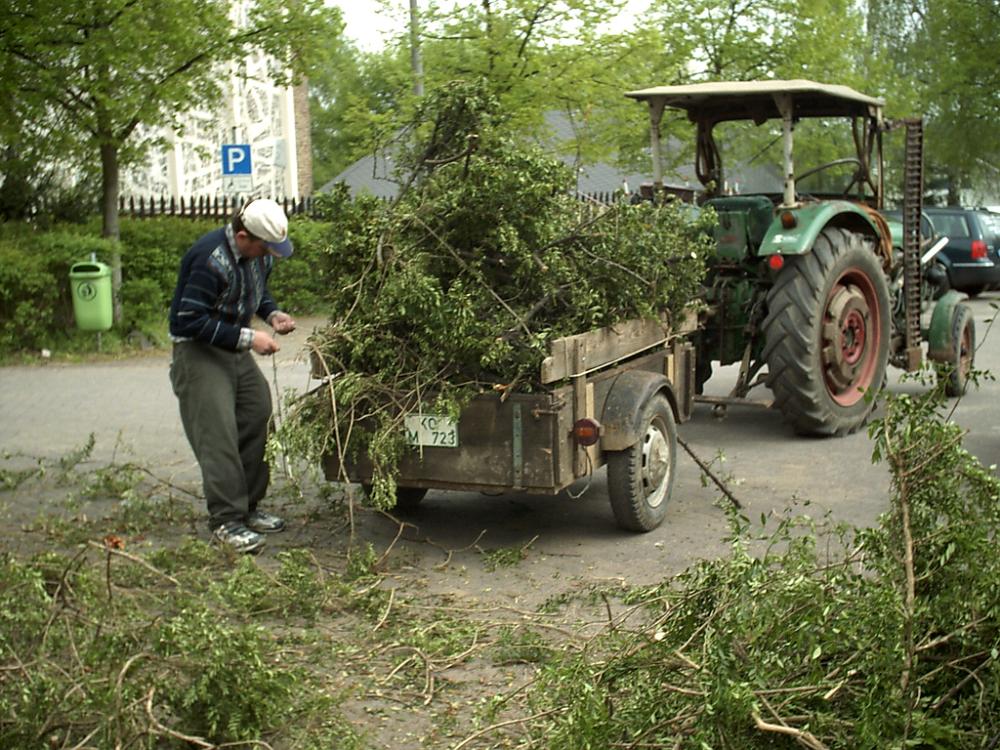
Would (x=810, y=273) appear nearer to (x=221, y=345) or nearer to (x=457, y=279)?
(x=457, y=279)

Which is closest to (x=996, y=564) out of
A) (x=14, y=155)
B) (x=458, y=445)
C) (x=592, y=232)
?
(x=458, y=445)

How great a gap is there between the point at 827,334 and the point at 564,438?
144 inches

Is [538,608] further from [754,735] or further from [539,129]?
[539,129]

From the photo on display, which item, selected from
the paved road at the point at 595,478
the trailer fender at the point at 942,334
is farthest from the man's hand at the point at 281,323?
the trailer fender at the point at 942,334

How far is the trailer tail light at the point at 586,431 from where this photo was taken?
6.79 meters

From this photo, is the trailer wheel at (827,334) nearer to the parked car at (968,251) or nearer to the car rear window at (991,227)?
the parked car at (968,251)

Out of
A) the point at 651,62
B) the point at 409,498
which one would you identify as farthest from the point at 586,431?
the point at 651,62

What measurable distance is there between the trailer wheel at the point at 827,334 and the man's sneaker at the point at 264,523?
152 inches

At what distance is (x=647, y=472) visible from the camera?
7312 mm

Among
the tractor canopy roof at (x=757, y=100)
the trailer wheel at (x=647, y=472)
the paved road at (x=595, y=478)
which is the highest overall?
the tractor canopy roof at (x=757, y=100)

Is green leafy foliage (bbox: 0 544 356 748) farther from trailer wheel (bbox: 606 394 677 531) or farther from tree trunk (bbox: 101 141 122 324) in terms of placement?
tree trunk (bbox: 101 141 122 324)

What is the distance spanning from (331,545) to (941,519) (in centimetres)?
394

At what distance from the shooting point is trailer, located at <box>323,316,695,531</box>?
670 cm

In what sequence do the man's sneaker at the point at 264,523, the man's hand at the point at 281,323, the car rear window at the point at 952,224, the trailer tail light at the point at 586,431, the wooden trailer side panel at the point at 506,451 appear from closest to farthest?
the wooden trailer side panel at the point at 506,451, the trailer tail light at the point at 586,431, the man's hand at the point at 281,323, the man's sneaker at the point at 264,523, the car rear window at the point at 952,224
